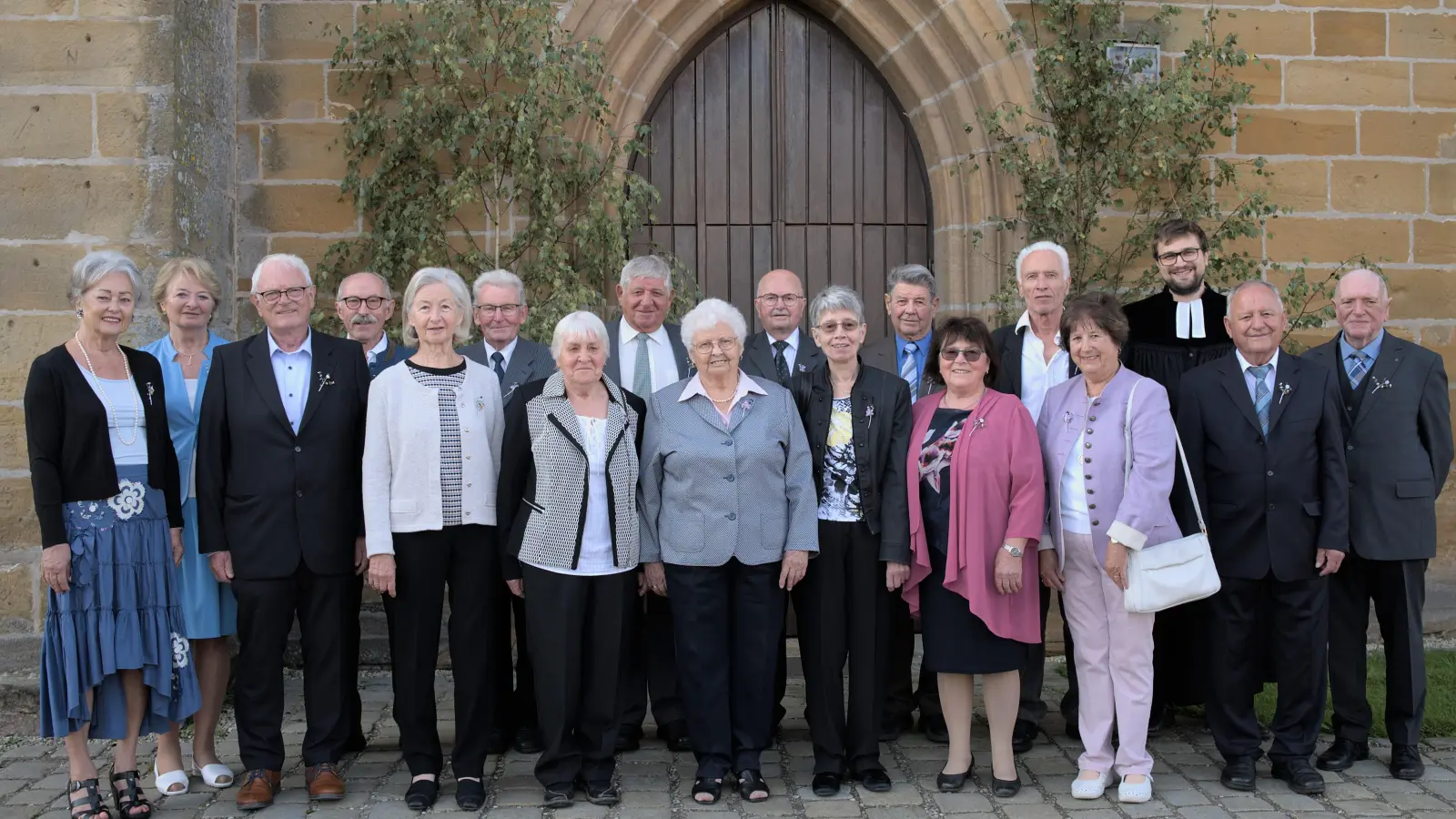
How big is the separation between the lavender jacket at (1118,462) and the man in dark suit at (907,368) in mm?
689

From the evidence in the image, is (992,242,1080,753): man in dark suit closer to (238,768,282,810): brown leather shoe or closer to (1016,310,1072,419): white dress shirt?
(1016,310,1072,419): white dress shirt

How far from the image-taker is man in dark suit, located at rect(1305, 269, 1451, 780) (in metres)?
4.37

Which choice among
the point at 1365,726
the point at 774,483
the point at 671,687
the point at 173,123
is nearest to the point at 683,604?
the point at 774,483

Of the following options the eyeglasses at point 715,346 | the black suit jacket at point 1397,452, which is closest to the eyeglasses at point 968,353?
the eyeglasses at point 715,346

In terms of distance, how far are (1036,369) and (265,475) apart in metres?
2.76

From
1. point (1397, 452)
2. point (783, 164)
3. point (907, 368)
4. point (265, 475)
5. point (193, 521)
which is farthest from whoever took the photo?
point (783, 164)

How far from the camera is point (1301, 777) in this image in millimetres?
4168

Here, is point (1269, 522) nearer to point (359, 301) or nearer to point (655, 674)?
point (655, 674)

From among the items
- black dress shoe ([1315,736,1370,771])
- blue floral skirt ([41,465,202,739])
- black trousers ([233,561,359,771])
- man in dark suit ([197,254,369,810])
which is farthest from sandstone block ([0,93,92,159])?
black dress shoe ([1315,736,1370,771])

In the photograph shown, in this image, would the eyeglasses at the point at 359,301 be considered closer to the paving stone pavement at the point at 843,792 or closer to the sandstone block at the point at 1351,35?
the paving stone pavement at the point at 843,792

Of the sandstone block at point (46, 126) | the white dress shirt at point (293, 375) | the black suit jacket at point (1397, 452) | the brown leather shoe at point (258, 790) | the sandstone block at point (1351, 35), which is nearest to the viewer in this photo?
the brown leather shoe at point (258, 790)

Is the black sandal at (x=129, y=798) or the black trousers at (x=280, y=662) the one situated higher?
the black trousers at (x=280, y=662)

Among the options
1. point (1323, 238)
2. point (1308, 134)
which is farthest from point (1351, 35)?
point (1323, 238)

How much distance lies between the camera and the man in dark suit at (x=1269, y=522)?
421 cm
